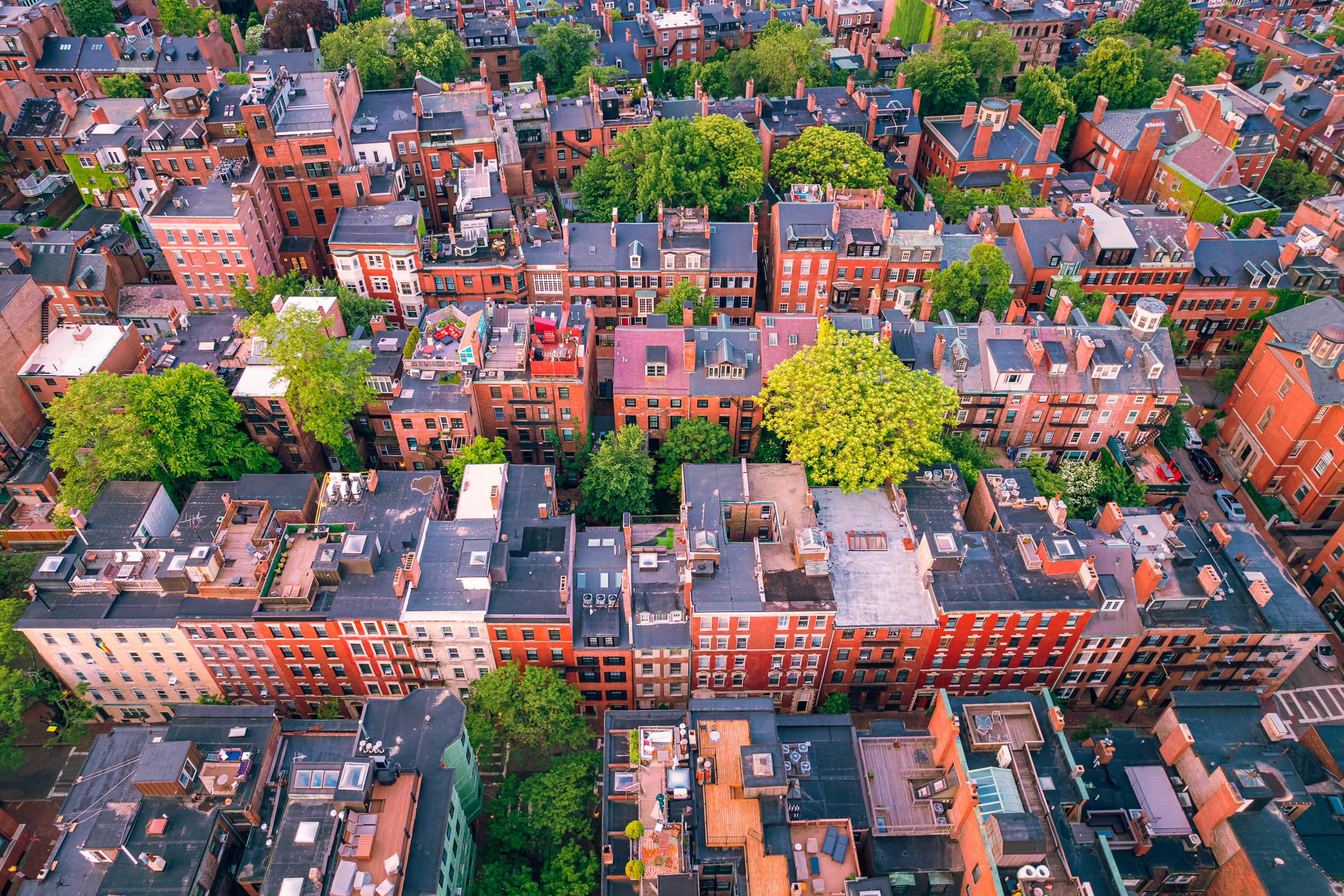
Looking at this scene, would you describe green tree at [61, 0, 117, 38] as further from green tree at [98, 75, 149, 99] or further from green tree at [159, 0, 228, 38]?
green tree at [98, 75, 149, 99]

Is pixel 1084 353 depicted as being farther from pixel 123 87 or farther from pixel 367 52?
pixel 123 87

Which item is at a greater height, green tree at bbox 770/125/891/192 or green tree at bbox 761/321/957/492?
green tree at bbox 770/125/891/192

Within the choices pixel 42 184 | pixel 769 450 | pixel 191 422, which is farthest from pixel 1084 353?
pixel 42 184

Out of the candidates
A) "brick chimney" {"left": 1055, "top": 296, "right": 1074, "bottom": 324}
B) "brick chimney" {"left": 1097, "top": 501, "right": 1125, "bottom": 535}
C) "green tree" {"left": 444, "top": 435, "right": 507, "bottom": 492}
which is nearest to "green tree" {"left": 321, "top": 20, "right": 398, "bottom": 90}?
"green tree" {"left": 444, "top": 435, "right": 507, "bottom": 492}

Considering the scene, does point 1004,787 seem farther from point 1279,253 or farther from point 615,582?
point 1279,253

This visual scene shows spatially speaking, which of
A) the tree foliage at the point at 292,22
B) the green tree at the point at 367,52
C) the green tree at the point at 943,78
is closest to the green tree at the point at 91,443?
the green tree at the point at 367,52
